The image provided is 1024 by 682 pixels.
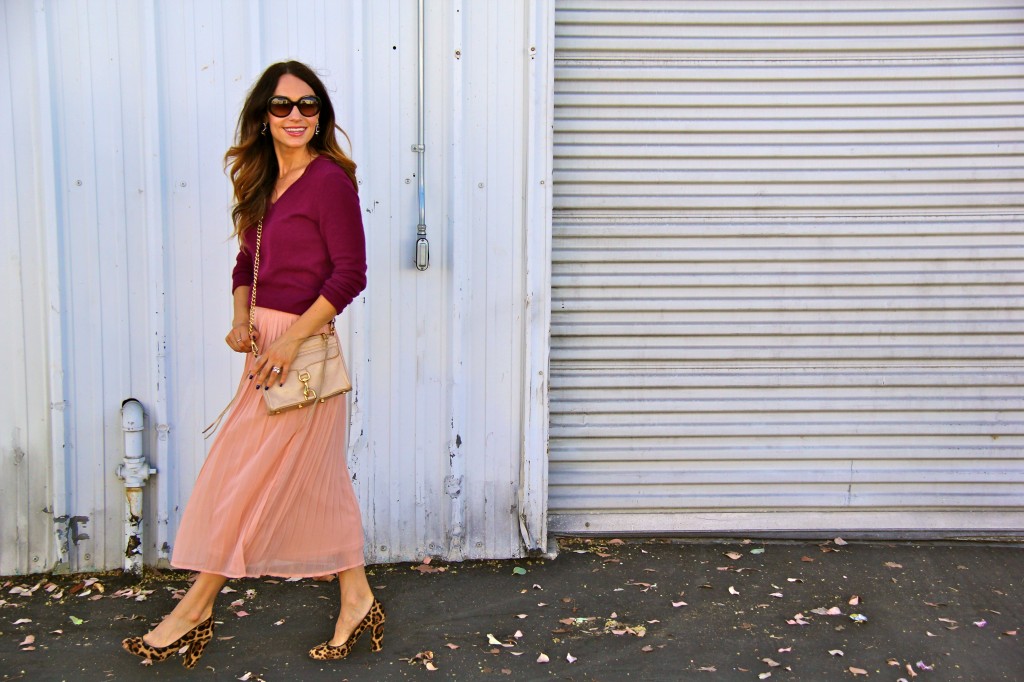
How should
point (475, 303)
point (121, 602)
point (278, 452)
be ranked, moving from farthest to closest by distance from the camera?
point (475, 303) < point (121, 602) < point (278, 452)

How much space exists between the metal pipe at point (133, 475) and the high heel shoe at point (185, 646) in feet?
2.60

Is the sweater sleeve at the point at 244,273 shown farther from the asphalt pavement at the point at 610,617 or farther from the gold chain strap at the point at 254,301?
the asphalt pavement at the point at 610,617

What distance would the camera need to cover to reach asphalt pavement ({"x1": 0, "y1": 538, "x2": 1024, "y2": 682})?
147 inches

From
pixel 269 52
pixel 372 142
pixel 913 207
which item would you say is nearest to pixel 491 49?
pixel 372 142

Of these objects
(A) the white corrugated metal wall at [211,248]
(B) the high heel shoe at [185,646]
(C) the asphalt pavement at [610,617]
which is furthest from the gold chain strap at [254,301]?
(C) the asphalt pavement at [610,617]

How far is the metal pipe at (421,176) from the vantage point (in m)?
4.35

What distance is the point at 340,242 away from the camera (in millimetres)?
3461

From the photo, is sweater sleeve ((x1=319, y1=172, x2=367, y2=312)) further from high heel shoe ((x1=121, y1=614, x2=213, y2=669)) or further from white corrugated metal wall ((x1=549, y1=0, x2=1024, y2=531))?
white corrugated metal wall ((x1=549, y1=0, x2=1024, y2=531))

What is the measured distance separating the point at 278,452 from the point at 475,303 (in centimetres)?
129

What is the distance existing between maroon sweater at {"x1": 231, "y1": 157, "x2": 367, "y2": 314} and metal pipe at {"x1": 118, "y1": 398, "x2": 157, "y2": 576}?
1130 millimetres

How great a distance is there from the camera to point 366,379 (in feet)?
14.8

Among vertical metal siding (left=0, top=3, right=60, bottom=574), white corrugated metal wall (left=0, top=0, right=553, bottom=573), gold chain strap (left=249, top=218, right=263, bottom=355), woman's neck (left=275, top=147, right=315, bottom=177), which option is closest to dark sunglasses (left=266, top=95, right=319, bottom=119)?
woman's neck (left=275, top=147, right=315, bottom=177)

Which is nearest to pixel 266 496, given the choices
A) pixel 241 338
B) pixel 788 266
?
pixel 241 338

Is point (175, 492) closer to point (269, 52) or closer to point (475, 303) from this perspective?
point (475, 303)
